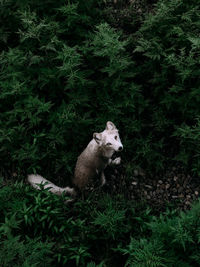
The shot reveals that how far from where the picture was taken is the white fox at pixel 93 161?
11.7 ft

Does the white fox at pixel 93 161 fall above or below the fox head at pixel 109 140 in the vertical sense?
below

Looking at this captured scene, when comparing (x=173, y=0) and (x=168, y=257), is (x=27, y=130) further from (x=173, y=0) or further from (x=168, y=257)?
(x=173, y=0)

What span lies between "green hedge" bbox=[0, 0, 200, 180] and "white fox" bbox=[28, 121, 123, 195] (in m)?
0.27

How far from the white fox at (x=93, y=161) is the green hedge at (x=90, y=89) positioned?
27cm

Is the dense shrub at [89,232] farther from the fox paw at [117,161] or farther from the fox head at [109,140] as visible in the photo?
the fox head at [109,140]

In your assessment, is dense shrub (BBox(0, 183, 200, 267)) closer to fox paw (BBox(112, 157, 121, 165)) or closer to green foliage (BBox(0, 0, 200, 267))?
green foliage (BBox(0, 0, 200, 267))

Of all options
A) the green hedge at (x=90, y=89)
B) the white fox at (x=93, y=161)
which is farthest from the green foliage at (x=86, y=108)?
the white fox at (x=93, y=161)

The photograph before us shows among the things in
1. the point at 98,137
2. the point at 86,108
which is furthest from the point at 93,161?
Result: the point at 86,108

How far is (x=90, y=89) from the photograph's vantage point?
4551 millimetres

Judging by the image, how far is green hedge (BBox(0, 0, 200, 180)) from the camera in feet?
13.9

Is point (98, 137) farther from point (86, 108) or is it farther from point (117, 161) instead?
point (86, 108)

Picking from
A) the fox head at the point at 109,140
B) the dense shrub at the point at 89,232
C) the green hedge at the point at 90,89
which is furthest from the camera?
the green hedge at the point at 90,89

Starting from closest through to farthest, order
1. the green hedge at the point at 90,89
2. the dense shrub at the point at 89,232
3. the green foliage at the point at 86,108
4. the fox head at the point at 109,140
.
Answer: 1. the dense shrub at the point at 89,232
2. the fox head at the point at 109,140
3. the green foliage at the point at 86,108
4. the green hedge at the point at 90,89

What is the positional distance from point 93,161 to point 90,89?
1.29 meters
